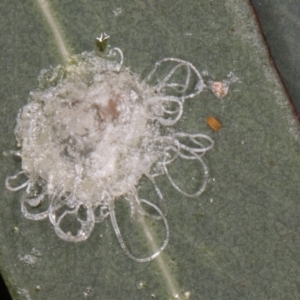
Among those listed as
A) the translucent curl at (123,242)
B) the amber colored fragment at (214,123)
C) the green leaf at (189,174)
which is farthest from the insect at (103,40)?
the translucent curl at (123,242)

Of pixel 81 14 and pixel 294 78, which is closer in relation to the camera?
pixel 81 14

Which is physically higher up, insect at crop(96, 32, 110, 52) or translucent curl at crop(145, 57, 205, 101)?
insect at crop(96, 32, 110, 52)

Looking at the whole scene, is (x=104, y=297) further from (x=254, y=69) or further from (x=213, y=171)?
(x=254, y=69)

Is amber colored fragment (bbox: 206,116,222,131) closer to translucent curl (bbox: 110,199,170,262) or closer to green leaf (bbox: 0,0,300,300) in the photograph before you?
green leaf (bbox: 0,0,300,300)

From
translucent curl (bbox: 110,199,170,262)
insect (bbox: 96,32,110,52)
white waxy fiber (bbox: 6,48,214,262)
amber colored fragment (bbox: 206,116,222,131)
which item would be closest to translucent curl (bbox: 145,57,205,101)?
white waxy fiber (bbox: 6,48,214,262)

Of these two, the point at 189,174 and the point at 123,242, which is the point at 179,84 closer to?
the point at 189,174

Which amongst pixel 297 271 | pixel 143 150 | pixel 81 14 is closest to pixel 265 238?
pixel 297 271

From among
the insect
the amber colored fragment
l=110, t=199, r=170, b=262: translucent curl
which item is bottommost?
l=110, t=199, r=170, b=262: translucent curl
